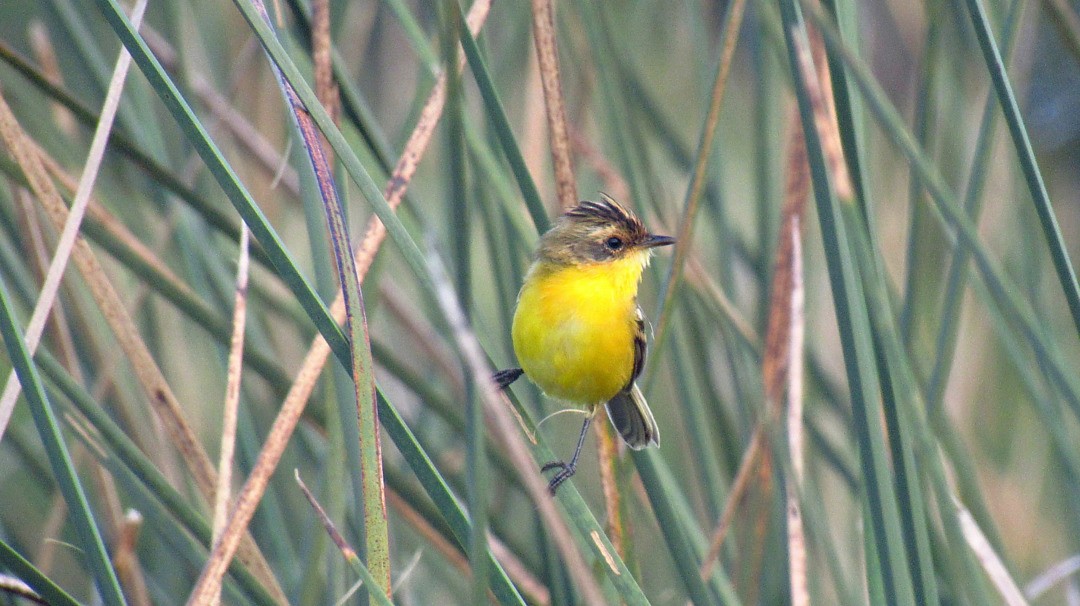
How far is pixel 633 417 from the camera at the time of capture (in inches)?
120

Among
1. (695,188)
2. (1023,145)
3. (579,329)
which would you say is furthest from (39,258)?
(1023,145)

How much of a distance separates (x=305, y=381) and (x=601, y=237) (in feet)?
3.90

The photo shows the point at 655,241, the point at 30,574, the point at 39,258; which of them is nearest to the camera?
the point at 30,574

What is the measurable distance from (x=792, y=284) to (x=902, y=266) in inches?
86.6

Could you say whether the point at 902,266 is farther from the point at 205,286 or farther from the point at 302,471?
the point at 205,286

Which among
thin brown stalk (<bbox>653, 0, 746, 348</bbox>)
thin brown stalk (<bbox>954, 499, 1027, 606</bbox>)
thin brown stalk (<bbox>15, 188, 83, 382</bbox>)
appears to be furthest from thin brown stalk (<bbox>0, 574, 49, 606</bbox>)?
thin brown stalk (<bbox>954, 499, 1027, 606</bbox>)

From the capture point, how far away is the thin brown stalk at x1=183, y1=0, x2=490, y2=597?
6.66ft

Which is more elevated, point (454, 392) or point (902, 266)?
point (454, 392)

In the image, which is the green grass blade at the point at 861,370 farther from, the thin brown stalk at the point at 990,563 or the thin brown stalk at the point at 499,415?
the thin brown stalk at the point at 990,563

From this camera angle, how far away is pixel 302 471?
3.72m

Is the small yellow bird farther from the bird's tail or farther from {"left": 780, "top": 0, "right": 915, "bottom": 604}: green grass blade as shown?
{"left": 780, "top": 0, "right": 915, "bottom": 604}: green grass blade

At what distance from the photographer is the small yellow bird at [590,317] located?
2.81 metres

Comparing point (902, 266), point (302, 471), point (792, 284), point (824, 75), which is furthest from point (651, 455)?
point (902, 266)

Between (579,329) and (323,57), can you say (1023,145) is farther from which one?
(323,57)
